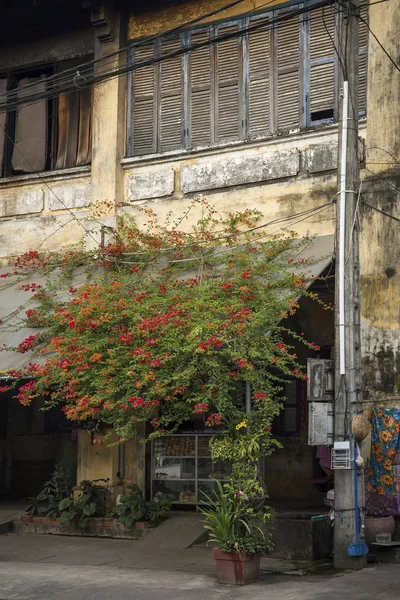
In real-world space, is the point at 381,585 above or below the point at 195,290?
below

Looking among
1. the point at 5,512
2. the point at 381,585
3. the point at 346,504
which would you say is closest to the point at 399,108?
the point at 346,504

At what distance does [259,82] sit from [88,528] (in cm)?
719

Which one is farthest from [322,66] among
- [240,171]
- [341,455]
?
[341,455]

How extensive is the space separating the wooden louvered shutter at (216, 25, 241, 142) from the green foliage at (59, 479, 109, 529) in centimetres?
566

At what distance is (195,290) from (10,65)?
6754mm

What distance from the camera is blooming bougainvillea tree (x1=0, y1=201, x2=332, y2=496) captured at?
10656 mm

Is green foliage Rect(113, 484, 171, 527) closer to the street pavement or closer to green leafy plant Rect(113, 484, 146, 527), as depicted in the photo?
green leafy plant Rect(113, 484, 146, 527)

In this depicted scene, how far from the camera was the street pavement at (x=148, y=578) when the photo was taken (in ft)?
29.5

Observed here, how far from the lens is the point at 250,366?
34.4ft

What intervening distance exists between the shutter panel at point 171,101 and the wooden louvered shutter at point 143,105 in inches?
7.2

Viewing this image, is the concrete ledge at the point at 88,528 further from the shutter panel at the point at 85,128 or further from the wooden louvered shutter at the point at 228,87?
the wooden louvered shutter at the point at 228,87

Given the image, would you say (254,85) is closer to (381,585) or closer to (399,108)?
(399,108)

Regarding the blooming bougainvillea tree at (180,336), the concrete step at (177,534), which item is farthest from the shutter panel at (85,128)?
the concrete step at (177,534)

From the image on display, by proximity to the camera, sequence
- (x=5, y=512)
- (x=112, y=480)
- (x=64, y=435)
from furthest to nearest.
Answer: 1. (x=64, y=435)
2. (x=5, y=512)
3. (x=112, y=480)
